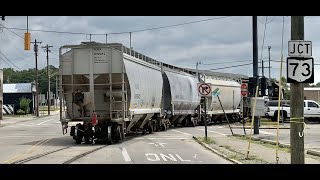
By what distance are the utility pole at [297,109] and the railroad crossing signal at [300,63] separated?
16 cm

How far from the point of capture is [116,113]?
2177cm

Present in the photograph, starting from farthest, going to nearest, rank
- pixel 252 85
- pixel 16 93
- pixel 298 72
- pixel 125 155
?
pixel 16 93
pixel 252 85
pixel 125 155
pixel 298 72

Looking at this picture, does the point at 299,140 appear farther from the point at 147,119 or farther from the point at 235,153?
the point at 147,119

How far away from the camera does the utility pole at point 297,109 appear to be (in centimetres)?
996

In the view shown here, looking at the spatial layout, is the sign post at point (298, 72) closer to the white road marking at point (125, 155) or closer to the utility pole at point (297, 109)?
the utility pole at point (297, 109)

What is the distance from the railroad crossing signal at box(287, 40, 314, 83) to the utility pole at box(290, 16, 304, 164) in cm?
16

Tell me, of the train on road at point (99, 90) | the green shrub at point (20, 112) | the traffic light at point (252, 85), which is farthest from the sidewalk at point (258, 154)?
the green shrub at point (20, 112)

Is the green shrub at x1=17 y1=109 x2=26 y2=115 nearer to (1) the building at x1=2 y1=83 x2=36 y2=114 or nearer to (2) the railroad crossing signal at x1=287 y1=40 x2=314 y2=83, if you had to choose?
(1) the building at x1=2 y1=83 x2=36 y2=114

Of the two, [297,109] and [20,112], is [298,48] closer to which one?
[297,109]

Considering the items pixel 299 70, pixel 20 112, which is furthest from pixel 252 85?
pixel 20 112

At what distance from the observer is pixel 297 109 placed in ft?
33.0

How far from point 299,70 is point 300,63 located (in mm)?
190
